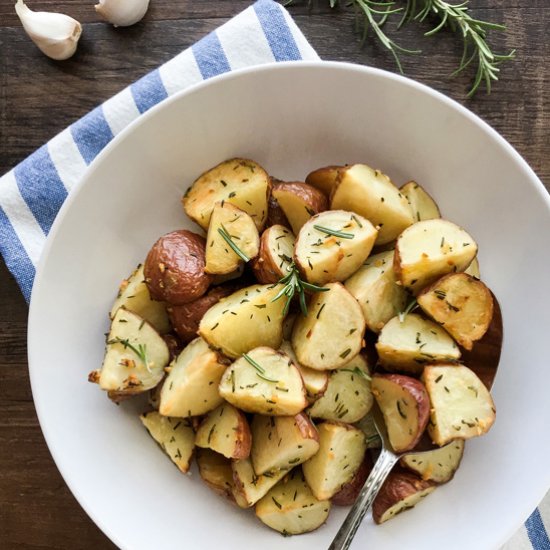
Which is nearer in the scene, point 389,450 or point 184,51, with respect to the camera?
point 389,450

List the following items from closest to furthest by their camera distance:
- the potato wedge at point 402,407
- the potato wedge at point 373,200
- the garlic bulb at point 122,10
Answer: the potato wedge at point 402,407, the potato wedge at point 373,200, the garlic bulb at point 122,10

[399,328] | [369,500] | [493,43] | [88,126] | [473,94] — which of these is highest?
[493,43]

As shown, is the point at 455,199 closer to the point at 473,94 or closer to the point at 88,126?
the point at 473,94

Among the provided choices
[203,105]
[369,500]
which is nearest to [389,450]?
[369,500]

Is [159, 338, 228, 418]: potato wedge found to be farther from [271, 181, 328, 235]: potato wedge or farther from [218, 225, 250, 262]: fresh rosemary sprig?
[271, 181, 328, 235]: potato wedge

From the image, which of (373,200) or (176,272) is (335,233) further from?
(176,272)

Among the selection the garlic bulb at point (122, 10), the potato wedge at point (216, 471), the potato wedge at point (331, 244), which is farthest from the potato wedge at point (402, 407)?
the garlic bulb at point (122, 10)

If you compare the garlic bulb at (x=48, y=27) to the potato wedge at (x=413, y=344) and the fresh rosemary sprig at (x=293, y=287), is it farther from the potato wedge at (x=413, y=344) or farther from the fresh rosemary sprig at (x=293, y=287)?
the potato wedge at (x=413, y=344)
